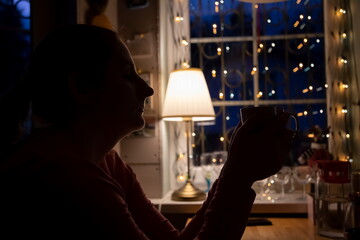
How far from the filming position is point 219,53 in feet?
8.56

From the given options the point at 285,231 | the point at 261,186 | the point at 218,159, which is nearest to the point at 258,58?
the point at 218,159

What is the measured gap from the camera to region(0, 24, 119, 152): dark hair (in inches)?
32.4

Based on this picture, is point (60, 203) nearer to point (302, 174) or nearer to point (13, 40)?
point (13, 40)

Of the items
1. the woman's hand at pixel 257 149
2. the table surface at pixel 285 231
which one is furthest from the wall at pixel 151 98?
the woman's hand at pixel 257 149

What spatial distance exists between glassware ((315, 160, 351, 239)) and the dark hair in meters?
0.93

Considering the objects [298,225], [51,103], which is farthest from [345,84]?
[51,103]

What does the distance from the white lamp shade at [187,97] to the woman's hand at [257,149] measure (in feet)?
4.13

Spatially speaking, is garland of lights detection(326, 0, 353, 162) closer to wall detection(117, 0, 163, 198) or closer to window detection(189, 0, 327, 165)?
window detection(189, 0, 327, 165)

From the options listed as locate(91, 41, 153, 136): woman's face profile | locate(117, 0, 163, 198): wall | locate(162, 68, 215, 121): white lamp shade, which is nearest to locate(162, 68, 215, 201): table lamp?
locate(162, 68, 215, 121): white lamp shade

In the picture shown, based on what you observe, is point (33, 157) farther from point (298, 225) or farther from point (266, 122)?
point (298, 225)

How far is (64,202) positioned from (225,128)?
6.49 feet

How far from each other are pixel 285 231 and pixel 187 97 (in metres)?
0.86

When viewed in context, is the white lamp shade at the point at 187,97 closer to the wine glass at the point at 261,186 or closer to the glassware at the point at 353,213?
the wine glass at the point at 261,186

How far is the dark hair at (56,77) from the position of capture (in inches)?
32.4
